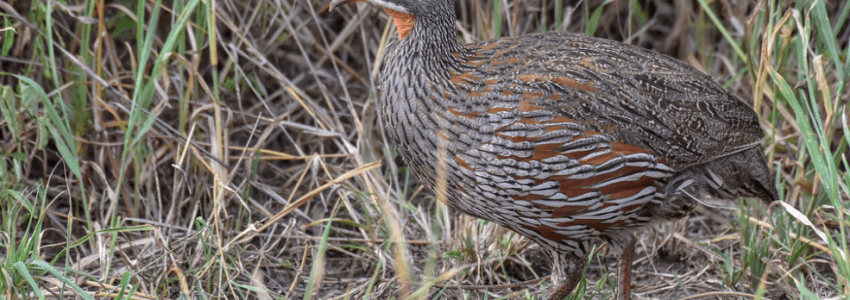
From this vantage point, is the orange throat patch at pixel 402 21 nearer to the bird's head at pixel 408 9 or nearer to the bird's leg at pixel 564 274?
the bird's head at pixel 408 9

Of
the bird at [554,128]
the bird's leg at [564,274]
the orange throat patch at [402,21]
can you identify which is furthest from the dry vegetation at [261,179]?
the orange throat patch at [402,21]

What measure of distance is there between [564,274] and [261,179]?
151 cm

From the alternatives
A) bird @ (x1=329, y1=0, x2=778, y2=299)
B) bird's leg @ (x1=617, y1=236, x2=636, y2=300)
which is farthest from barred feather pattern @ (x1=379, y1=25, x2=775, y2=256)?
bird's leg @ (x1=617, y1=236, x2=636, y2=300)

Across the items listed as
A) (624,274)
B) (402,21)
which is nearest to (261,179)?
(402,21)

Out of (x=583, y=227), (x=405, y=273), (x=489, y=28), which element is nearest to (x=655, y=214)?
(x=583, y=227)

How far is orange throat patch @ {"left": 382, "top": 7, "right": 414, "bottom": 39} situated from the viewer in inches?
119

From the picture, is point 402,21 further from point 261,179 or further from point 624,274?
point 261,179

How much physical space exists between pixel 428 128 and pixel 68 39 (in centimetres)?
203

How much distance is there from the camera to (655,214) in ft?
10.4

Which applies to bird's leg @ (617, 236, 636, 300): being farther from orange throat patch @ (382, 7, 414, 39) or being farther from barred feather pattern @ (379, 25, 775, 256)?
orange throat patch @ (382, 7, 414, 39)

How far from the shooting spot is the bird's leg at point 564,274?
11.3 ft

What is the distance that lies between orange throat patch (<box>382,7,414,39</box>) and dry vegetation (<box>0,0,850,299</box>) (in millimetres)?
618

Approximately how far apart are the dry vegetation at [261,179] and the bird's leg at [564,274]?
0.24 ft

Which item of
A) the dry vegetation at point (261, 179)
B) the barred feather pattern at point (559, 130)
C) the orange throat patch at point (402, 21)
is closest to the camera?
the barred feather pattern at point (559, 130)
